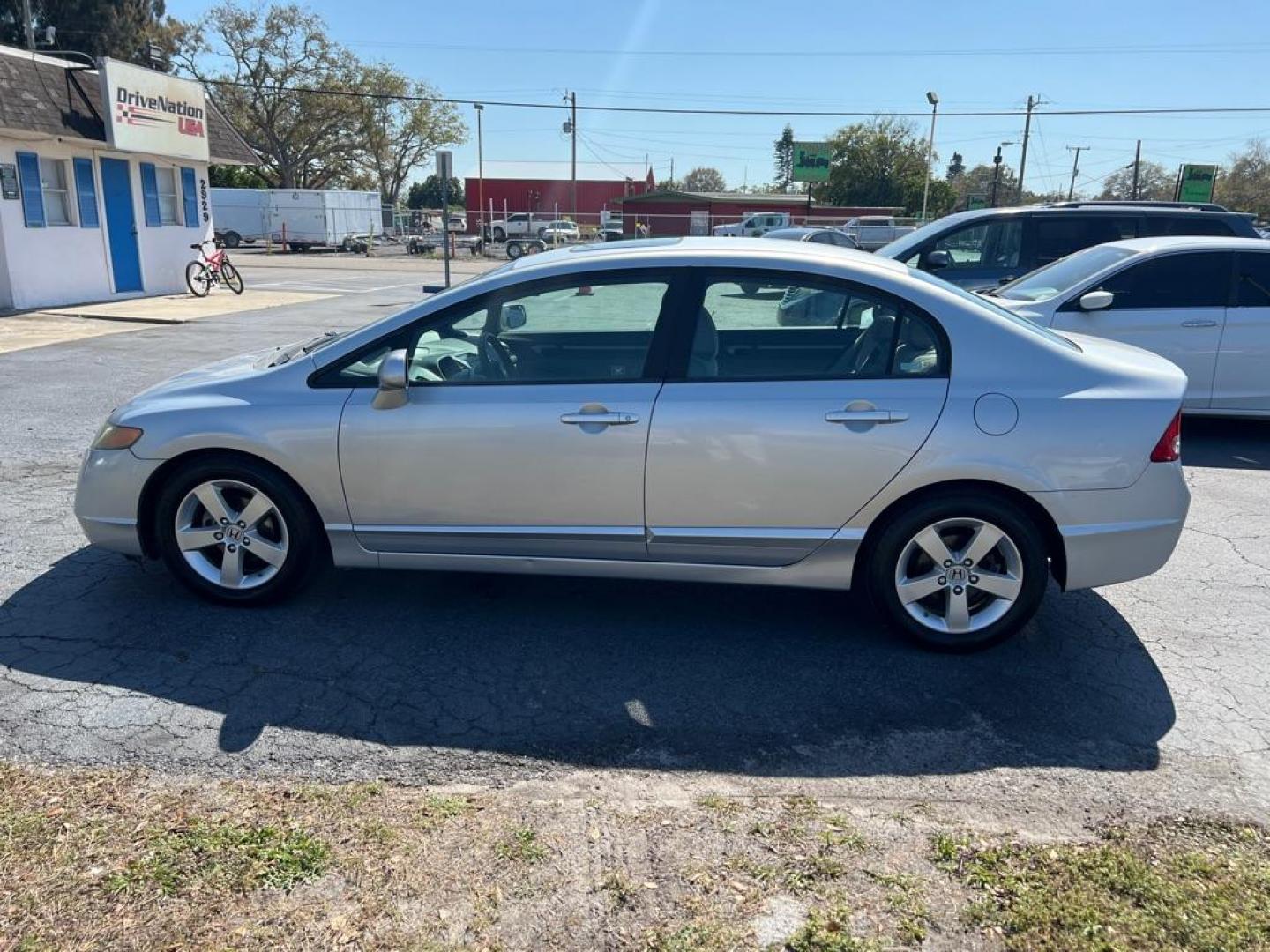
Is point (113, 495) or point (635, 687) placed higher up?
point (113, 495)

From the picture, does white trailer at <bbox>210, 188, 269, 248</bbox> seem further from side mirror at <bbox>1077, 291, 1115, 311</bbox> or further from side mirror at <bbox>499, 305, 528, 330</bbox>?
side mirror at <bbox>499, 305, 528, 330</bbox>

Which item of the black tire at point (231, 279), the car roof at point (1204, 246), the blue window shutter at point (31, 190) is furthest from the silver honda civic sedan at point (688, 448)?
the black tire at point (231, 279)

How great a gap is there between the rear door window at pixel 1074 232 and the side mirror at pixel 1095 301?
2.33m

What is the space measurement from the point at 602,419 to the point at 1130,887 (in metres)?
2.38

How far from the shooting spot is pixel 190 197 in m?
19.8

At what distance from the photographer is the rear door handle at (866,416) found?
3752 millimetres

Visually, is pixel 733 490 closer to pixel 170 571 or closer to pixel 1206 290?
pixel 170 571

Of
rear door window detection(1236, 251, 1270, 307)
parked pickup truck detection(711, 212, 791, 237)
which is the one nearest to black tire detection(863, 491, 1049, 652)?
rear door window detection(1236, 251, 1270, 307)

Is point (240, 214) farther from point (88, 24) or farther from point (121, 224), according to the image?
point (121, 224)

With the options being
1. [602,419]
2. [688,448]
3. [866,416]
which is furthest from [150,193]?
[866,416]

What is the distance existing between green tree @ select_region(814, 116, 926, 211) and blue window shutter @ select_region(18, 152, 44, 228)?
59.6 m

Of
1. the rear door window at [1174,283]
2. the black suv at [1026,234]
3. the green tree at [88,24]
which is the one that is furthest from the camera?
the green tree at [88,24]

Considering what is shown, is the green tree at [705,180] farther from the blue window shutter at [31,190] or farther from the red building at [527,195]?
the blue window shutter at [31,190]

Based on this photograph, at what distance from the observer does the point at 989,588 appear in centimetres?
388
